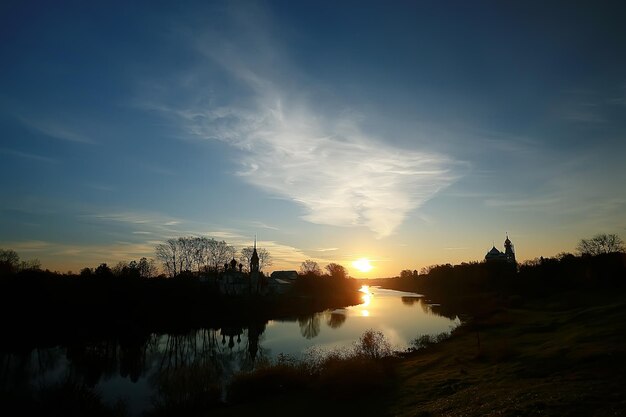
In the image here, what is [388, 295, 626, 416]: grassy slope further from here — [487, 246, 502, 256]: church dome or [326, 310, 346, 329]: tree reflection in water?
[487, 246, 502, 256]: church dome

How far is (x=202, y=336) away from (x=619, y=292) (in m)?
72.5

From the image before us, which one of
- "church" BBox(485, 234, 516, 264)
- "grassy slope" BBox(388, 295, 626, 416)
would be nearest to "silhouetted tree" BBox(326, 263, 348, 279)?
"church" BBox(485, 234, 516, 264)

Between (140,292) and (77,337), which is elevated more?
(140,292)

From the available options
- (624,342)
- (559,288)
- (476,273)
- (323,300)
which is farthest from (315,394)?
(476,273)

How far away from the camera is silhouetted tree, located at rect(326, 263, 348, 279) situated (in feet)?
561

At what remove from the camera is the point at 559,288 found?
3457 inches

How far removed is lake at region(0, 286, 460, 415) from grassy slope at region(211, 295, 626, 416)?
1060cm

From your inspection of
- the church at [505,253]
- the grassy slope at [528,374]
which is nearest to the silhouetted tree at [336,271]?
the church at [505,253]

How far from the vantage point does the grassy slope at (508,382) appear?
19.1 meters

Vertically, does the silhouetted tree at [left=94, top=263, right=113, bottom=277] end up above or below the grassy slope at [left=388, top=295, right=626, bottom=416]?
above

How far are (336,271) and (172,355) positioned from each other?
427 feet

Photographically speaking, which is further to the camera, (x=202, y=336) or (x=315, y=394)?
(x=202, y=336)

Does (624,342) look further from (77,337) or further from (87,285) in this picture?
(87,285)

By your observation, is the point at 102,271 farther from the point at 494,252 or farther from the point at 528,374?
the point at 494,252
